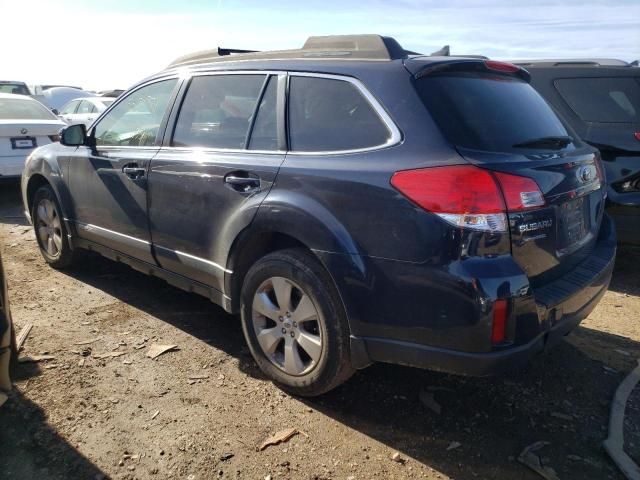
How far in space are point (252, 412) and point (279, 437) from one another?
27cm

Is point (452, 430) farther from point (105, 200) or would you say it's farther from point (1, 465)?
point (105, 200)

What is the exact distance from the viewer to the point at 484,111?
2.63m

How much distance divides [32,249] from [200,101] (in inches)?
134

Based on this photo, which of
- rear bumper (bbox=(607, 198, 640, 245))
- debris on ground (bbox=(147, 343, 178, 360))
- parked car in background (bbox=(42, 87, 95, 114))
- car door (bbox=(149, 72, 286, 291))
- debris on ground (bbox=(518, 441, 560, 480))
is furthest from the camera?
parked car in background (bbox=(42, 87, 95, 114))

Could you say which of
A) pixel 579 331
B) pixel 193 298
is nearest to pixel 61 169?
pixel 193 298

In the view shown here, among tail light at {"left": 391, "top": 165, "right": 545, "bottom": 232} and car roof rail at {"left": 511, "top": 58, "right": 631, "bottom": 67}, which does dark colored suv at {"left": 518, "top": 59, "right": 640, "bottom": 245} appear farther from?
tail light at {"left": 391, "top": 165, "right": 545, "bottom": 232}

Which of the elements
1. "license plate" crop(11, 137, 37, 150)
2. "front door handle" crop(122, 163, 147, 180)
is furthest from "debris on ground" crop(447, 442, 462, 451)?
"license plate" crop(11, 137, 37, 150)

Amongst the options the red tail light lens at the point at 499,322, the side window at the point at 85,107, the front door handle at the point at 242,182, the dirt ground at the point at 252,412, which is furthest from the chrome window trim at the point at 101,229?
the side window at the point at 85,107

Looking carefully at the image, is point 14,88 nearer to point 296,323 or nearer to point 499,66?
point 296,323

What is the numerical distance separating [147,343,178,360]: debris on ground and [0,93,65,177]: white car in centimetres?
554

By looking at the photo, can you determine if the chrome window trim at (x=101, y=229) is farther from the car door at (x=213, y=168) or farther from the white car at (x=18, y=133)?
the white car at (x=18, y=133)

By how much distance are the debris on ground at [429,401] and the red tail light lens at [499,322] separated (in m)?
0.79

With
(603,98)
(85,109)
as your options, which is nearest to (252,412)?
(603,98)

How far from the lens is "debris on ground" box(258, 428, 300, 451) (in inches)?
103
